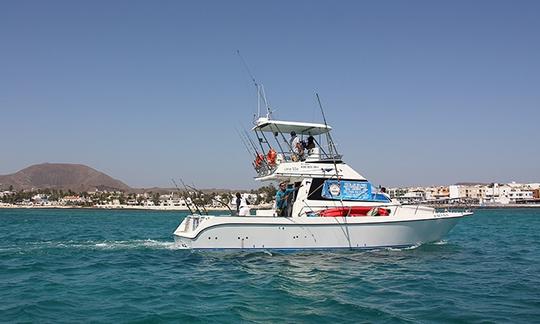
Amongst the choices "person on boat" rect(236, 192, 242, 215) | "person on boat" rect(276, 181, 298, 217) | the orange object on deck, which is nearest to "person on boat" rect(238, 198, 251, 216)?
"person on boat" rect(236, 192, 242, 215)

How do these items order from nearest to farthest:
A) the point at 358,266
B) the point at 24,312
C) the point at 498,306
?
the point at 24,312 → the point at 498,306 → the point at 358,266

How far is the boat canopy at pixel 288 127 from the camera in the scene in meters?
19.3

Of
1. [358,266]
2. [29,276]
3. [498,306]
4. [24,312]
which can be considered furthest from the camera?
[358,266]

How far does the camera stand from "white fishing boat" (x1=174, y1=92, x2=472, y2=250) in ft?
56.7

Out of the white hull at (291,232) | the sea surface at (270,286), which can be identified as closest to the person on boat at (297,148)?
the white hull at (291,232)

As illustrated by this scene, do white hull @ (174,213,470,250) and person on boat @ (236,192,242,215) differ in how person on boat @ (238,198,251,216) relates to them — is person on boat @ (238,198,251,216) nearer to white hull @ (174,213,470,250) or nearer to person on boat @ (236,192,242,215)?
person on boat @ (236,192,242,215)

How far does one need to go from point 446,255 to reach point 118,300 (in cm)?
1123

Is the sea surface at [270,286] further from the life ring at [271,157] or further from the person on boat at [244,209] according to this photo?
the life ring at [271,157]

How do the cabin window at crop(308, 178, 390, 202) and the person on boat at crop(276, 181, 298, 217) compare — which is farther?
the person on boat at crop(276, 181, 298, 217)

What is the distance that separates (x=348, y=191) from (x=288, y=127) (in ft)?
11.0

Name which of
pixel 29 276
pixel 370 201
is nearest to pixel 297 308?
pixel 29 276

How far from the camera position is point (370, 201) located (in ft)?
62.1

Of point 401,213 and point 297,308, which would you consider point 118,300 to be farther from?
point 401,213

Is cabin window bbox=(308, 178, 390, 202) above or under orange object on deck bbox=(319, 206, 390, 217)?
above
